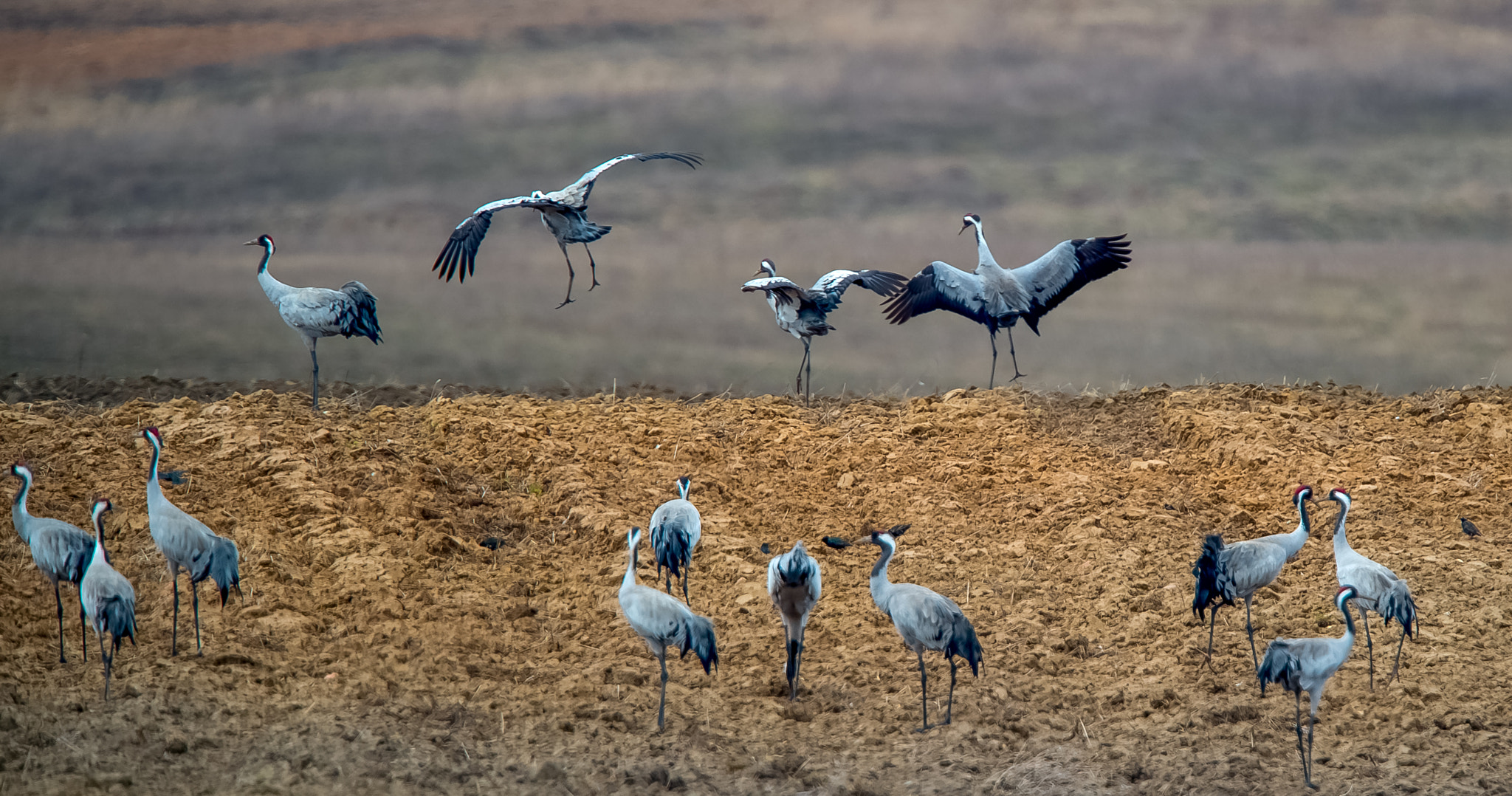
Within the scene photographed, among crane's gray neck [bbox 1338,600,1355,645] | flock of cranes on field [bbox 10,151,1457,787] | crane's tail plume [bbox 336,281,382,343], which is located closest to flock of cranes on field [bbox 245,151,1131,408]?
crane's tail plume [bbox 336,281,382,343]

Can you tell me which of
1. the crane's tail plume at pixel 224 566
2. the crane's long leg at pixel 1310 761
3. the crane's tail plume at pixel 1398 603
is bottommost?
the crane's long leg at pixel 1310 761

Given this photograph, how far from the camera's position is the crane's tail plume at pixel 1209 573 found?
281 inches

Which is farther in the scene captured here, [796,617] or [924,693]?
[796,617]

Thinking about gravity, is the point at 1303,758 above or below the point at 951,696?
below

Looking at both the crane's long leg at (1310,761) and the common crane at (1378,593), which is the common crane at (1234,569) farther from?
the crane's long leg at (1310,761)

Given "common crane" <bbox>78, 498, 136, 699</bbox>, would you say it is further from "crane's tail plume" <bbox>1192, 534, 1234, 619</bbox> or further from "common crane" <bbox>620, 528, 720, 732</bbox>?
"crane's tail plume" <bbox>1192, 534, 1234, 619</bbox>

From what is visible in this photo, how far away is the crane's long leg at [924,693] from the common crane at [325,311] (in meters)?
6.45

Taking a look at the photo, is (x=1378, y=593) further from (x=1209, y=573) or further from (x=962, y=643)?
(x=962, y=643)

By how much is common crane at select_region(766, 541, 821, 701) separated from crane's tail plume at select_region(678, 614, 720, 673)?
0.49 meters

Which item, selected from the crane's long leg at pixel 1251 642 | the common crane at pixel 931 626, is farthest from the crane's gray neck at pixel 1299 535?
the common crane at pixel 931 626

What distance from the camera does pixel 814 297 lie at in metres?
11.5

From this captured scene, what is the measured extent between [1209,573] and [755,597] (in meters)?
3.02

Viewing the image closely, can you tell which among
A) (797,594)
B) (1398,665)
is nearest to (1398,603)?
(1398,665)

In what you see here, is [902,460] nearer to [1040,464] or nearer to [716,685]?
[1040,464]
